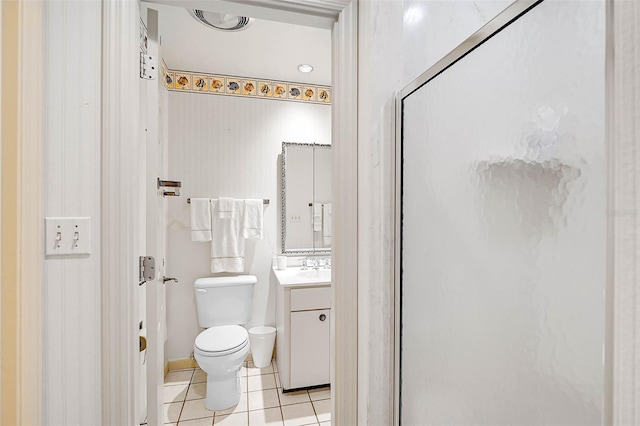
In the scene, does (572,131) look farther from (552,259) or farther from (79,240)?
(79,240)

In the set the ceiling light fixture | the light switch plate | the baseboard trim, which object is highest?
the ceiling light fixture

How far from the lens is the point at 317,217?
112 inches

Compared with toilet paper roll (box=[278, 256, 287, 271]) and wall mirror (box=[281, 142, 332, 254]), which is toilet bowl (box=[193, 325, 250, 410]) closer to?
toilet paper roll (box=[278, 256, 287, 271])

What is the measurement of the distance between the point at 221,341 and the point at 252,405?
459mm

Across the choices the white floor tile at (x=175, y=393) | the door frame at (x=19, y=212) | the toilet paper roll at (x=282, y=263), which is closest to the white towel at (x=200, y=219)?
the toilet paper roll at (x=282, y=263)

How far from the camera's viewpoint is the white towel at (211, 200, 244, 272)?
2568 mm

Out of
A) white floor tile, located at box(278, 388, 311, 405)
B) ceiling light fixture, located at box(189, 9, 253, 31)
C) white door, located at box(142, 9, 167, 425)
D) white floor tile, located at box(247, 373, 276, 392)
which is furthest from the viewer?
white floor tile, located at box(247, 373, 276, 392)

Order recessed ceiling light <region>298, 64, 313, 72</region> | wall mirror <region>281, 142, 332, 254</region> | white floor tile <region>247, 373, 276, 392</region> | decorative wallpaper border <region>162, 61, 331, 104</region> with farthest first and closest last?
wall mirror <region>281, 142, 332, 254</region> → decorative wallpaper border <region>162, 61, 331, 104</region> → recessed ceiling light <region>298, 64, 313, 72</region> → white floor tile <region>247, 373, 276, 392</region>

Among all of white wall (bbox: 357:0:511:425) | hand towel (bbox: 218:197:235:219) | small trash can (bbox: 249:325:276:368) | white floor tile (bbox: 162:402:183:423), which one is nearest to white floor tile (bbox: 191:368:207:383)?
white floor tile (bbox: 162:402:183:423)

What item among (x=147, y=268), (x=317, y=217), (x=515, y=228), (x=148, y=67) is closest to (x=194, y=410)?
(x=147, y=268)

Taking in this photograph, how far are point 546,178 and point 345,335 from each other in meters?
0.78

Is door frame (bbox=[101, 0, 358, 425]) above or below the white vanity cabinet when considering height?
above

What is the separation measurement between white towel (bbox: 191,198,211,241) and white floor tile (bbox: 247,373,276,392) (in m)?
1.11

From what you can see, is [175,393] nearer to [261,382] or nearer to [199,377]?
[199,377]
